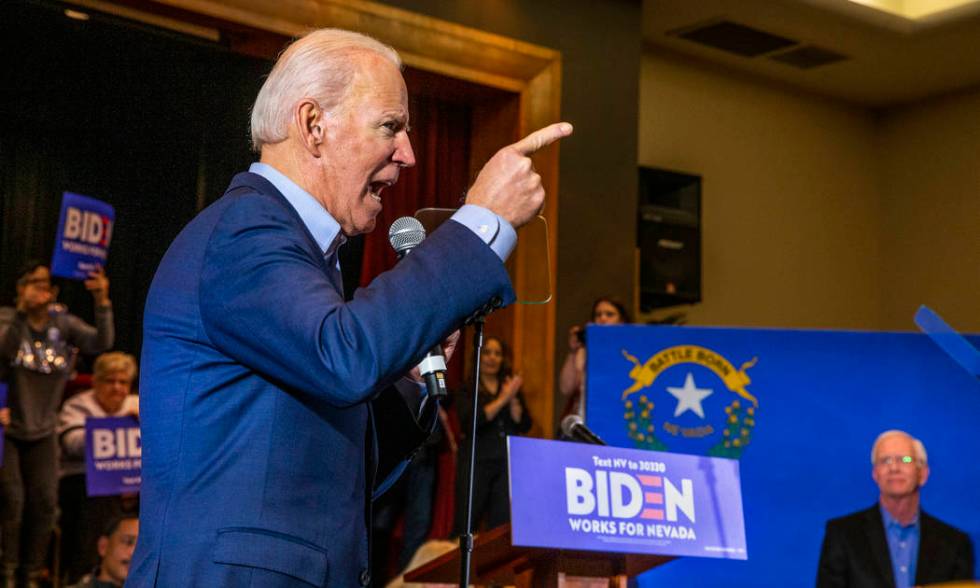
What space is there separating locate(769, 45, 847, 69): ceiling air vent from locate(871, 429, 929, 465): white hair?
520 centimetres

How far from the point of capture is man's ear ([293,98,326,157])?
1415mm

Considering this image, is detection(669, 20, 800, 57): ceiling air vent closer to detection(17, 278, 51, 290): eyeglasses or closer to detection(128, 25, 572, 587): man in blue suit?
detection(17, 278, 51, 290): eyeglasses

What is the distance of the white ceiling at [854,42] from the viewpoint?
→ 7.89 m

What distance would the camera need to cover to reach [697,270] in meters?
8.18

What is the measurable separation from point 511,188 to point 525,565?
1.67 metres

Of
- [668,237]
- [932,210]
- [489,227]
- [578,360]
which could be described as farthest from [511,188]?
[932,210]

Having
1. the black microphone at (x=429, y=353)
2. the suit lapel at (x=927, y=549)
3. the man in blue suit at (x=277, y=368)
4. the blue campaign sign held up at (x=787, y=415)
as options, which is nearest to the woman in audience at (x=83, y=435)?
the blue campaign sign held up at (x=787, y=415)

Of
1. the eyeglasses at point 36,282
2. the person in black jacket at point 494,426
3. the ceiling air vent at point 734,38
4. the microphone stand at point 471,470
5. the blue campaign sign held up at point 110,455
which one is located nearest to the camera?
the microphone stand at point 471,470

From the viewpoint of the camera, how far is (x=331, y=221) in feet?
4.56

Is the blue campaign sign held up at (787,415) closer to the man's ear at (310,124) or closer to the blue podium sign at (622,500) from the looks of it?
the blue podium sign at (622,500)

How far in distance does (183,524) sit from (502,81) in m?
5.79

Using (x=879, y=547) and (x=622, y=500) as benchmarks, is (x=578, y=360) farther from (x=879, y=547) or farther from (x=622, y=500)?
(x=622, y=500)

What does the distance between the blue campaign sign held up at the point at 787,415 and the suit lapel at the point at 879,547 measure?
79 mm

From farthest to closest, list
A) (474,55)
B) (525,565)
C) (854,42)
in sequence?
(854,42) < (474,55) < (525,565)
